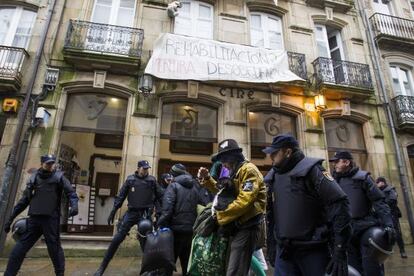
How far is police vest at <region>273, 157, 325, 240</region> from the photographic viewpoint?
2383mm

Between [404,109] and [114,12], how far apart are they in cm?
1062

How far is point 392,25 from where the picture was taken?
11.6m

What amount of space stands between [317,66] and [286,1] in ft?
10.00

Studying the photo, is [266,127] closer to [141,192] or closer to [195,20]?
[195,20]

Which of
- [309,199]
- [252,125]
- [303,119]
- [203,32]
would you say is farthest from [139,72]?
[309,199]

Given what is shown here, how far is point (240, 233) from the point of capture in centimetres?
282

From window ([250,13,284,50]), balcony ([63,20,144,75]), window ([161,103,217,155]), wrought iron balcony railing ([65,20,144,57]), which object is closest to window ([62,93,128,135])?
balcony ([63,20,144,75])

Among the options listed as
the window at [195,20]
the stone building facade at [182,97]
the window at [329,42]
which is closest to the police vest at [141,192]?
the stone building facade at [182,97]

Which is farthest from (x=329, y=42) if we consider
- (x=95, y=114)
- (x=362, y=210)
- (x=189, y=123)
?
(x=362, y=210)

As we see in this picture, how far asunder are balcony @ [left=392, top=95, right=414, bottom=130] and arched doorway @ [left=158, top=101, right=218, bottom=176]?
263 inches

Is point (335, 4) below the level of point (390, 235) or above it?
above

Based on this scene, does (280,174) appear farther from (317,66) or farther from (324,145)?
(317,66)

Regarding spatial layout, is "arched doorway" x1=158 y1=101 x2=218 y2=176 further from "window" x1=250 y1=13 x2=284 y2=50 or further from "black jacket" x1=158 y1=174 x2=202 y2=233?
"black jacket" x1=158 y1=174 x2=202 y2=233

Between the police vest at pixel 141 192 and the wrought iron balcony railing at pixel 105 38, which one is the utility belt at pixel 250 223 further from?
the wrought iron balcony railing at pixel 105 38
